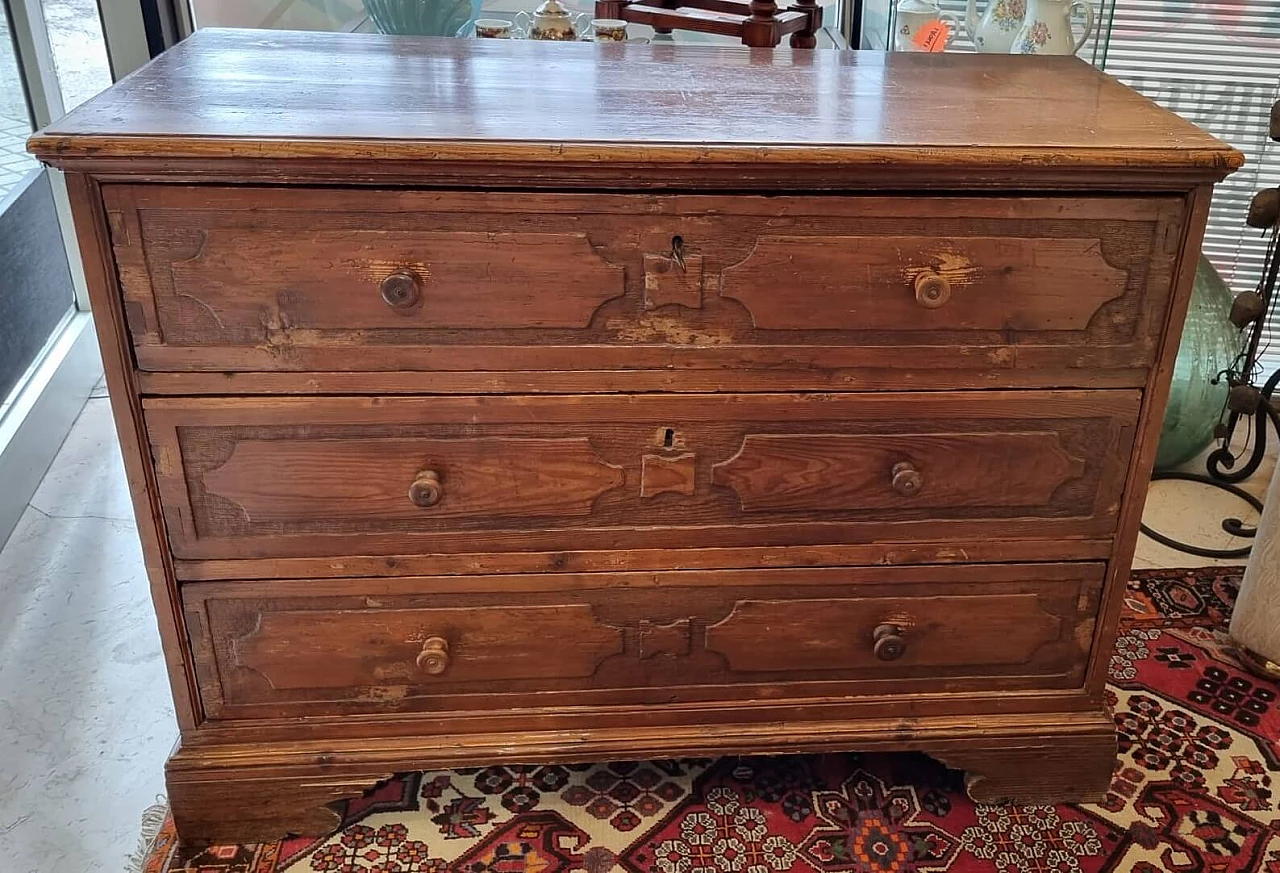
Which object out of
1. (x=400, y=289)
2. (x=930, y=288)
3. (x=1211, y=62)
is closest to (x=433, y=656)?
(x=400, y=289)

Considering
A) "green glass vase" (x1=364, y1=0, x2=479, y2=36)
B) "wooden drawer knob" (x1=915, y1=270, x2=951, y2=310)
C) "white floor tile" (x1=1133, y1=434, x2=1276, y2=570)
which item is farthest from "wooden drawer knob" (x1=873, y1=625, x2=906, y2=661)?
"green glass vase" (x1=364, y1=0, x2=479, y2=36)

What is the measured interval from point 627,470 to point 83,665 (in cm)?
100

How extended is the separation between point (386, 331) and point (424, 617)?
0.37 m

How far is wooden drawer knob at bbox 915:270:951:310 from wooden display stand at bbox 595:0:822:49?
0.78 m

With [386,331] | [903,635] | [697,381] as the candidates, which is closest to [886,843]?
[903,635]

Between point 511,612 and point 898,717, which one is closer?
point 511,612

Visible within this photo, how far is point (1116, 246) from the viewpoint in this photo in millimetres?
1226

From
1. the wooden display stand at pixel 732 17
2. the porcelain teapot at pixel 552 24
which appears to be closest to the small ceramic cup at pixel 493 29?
the porcelain teapot at pixel 552 24

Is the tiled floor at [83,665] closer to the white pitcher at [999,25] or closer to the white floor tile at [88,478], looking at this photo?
the white floor tile at [88,478]

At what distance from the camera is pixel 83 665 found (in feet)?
5.73

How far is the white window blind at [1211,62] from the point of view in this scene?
2291 mm

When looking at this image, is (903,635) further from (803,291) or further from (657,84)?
(657,84)

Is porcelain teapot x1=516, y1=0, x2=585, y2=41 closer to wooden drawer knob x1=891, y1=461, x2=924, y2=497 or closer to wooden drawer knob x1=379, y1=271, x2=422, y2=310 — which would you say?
wooden drawer knob x1=379, y1=271, x2=422, y2=310

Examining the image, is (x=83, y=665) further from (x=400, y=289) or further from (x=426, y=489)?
(x=400, y=289)
